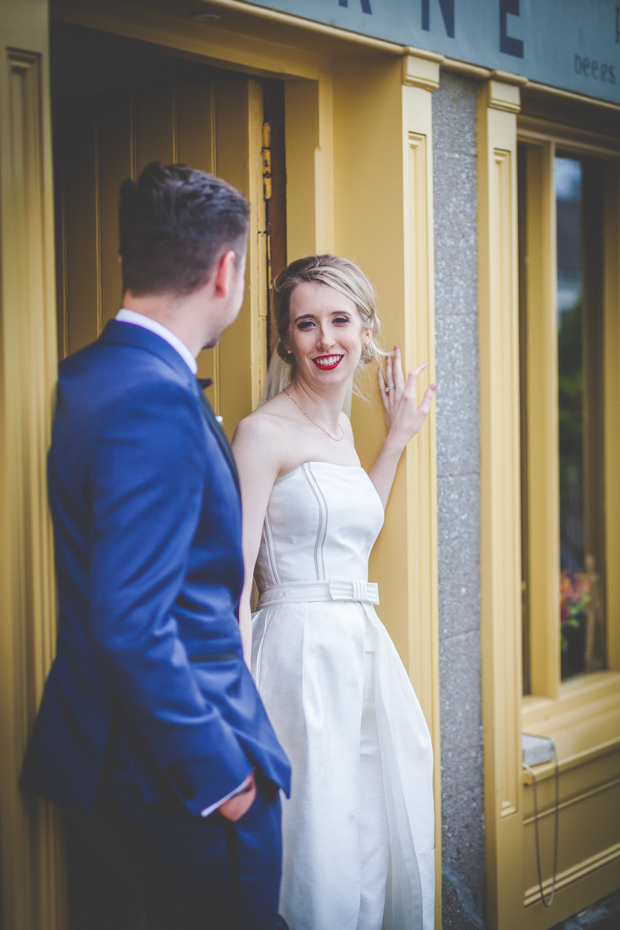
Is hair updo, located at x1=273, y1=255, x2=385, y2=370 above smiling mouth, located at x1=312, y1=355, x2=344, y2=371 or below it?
above

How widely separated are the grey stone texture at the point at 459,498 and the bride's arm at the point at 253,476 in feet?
2.67

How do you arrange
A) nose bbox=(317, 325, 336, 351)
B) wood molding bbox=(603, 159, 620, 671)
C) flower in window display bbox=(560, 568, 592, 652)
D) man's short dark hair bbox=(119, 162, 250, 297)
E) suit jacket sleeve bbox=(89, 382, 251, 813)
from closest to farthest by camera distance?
suit jacket sleeve bbox=(89, 382, 251, 813), man's short dark hair bbox=(119, 162, 250, 297), nose bbox=(317, 325, 336, 351), flower in window display bbox=(560, 568, 592, 652), wood molding bbox=(603, 159, 620, 671)

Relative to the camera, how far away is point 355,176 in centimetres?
272

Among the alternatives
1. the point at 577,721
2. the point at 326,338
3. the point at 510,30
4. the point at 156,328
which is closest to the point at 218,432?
the point at 156,328

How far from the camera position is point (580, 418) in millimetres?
4062

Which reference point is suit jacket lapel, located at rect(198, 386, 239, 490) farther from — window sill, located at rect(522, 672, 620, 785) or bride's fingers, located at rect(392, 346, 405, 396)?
window sill, located at rect(522, 672, 620, 785)

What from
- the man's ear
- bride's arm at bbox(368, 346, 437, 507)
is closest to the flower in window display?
bride's arm at bbox(368, 346, 437, 507)

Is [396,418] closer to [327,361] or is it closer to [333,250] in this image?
[327,361]

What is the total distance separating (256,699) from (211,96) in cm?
195

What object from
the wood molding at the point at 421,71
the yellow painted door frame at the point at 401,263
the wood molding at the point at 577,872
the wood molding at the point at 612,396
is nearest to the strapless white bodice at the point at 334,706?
the yellow painted door frame at the point at 401,263

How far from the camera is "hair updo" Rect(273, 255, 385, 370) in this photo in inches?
94.2

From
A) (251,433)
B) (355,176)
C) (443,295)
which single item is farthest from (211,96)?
(251,433)

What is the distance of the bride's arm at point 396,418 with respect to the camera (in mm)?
2637

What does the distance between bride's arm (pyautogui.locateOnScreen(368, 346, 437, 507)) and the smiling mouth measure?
0.32m
